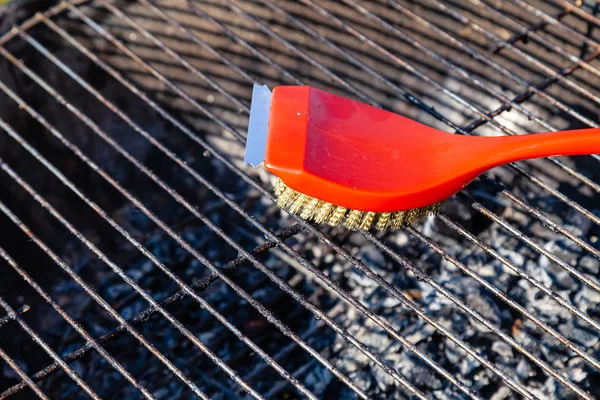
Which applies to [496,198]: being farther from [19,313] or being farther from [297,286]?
[19,313]

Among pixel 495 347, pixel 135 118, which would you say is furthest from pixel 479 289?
pixel 135 118

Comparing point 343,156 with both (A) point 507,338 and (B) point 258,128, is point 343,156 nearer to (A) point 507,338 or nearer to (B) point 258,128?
(B) point 258,128

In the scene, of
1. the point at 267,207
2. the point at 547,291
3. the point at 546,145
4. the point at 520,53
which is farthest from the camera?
the point at 267,207

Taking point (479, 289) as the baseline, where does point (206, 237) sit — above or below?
below

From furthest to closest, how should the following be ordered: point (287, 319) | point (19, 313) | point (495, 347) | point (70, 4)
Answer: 1. point (70, 4)
2. point (287, 319)
3. point (495, 347)
4. point (19, 313)

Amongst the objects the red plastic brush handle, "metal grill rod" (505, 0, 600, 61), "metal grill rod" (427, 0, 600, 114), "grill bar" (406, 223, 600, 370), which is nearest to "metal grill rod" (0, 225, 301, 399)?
the red plastic brush handle

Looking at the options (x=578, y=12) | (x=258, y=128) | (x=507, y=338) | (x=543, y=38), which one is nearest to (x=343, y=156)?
(x=258, y=128)
